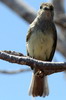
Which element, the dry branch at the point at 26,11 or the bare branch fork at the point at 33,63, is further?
the dry branch at the point at 26,11

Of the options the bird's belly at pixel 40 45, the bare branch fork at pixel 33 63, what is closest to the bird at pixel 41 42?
the bird's belly at pixel 40 45

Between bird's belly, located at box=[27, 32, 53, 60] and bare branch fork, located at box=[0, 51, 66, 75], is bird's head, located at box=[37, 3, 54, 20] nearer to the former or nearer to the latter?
bird's belly, located at box=[27, 32, 53, 60]

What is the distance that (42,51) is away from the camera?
4723mm

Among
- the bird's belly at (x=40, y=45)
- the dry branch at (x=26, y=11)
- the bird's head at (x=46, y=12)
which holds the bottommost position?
the dry branch at (x=26, y=11)

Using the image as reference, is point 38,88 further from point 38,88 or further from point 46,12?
point 46,12

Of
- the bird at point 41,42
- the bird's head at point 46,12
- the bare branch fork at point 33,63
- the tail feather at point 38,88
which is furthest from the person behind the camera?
the bird's head at point 46,12

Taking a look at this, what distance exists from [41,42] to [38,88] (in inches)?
21.1

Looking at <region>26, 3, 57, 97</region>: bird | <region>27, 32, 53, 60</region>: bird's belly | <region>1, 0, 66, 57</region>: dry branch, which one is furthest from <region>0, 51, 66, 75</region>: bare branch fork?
<region>1, 0, 66, 57</region>: dry branch

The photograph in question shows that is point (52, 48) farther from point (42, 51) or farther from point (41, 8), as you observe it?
point (41, 8)

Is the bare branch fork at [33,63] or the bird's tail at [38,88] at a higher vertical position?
the bare branch fork at [33,63]

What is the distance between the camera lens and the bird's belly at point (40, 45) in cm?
466

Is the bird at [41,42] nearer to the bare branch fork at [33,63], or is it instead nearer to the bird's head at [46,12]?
the bird's head at [46,12]

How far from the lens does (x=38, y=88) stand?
467cm

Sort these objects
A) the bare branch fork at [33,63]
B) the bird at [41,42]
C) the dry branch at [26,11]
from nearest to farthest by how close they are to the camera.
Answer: the bare branch fork at [33,63], the bird at [41,42], the dry branch at [26,11]
